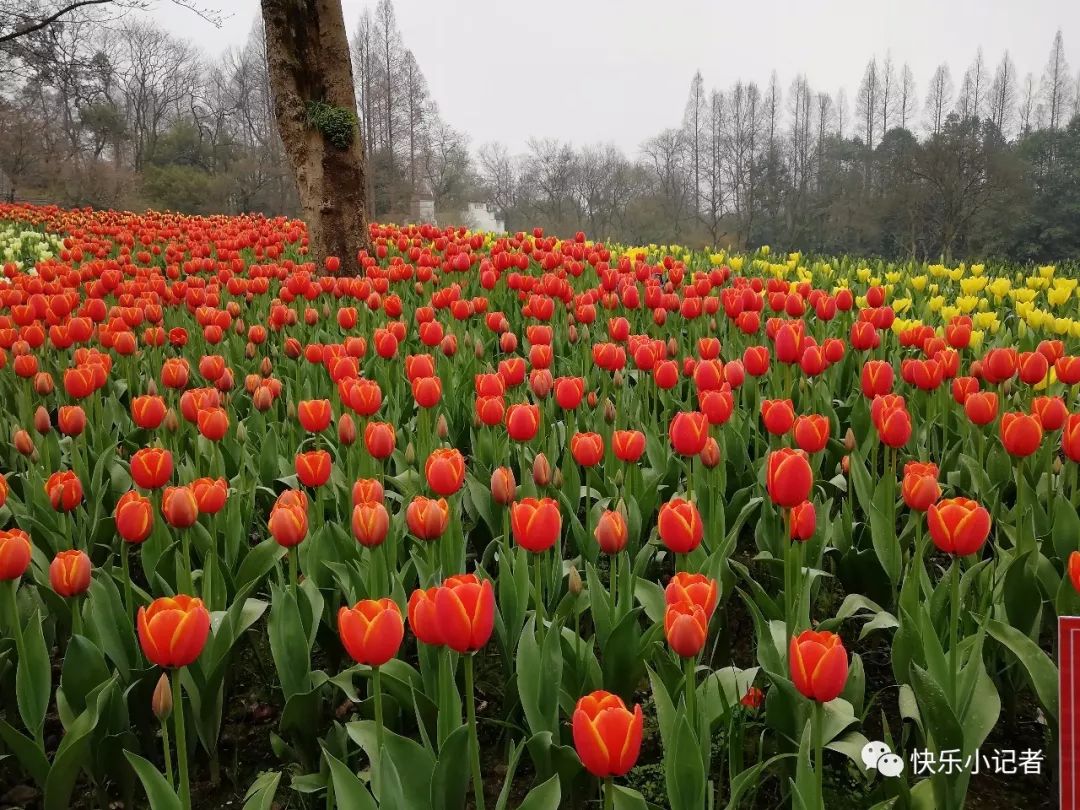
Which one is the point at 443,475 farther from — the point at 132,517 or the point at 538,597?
the point at 132,517

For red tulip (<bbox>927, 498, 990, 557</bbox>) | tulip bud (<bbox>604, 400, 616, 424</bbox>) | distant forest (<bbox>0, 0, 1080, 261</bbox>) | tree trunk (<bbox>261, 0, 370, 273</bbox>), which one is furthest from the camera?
distant forest (<bbox>0, 0, 1080, 261</bbox>)

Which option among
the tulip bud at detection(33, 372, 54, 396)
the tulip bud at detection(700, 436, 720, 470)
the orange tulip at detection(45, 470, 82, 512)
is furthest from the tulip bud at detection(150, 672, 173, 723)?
the tulip bud at detection(33, 372, 54, 396)

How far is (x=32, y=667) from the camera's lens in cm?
188

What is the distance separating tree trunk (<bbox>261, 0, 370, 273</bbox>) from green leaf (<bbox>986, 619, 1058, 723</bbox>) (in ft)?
19.4

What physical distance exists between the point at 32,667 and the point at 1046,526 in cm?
259

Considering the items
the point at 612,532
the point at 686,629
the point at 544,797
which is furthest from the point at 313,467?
the point at 686,629

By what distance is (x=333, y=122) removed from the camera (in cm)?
654

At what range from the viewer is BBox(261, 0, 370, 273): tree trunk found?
6.46 metres

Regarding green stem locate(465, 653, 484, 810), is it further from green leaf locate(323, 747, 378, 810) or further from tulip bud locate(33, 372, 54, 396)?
tulip bud locate(33, 372, 54, 396)

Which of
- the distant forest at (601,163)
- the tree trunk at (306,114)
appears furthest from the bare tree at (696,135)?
the tree trunk at (306,114)

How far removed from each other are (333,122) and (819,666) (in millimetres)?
6201

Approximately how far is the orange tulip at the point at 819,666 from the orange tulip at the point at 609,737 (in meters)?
0.26

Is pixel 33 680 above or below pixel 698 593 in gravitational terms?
below

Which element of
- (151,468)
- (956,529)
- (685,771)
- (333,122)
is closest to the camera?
(685,771)
